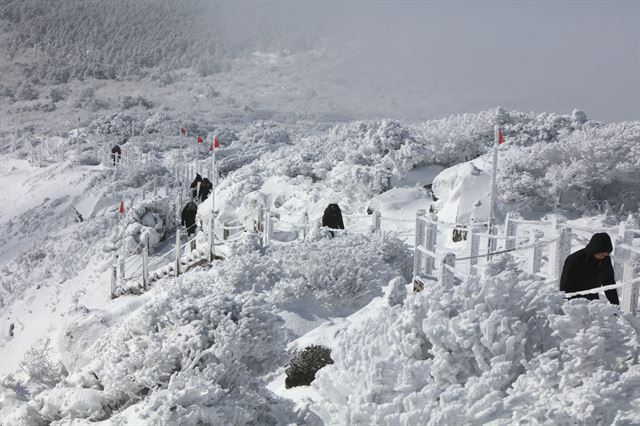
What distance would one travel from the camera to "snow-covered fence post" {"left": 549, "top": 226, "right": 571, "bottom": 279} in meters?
9.20

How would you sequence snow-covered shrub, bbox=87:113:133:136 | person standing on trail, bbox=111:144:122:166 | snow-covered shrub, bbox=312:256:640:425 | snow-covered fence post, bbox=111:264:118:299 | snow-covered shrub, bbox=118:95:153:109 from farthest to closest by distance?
snow-covered shrub, bbox=118:95:153:109 → snow-covered shrub, bbox=87:113:133:136 → person standing on trail, bbox=111:144:122:166 → snow-covered fence post, bbox=111:264:118:299 → snow-covered shrub, bbox=312:256:640:425

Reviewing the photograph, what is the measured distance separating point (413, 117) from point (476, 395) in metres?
59.0

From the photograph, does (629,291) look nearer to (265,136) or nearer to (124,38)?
(265,136)

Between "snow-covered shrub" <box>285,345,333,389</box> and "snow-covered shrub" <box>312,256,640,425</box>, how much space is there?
2.26 metres

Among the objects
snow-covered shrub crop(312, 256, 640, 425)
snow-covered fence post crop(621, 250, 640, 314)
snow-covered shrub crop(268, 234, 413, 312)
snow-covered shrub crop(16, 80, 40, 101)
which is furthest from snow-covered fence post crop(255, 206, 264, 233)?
snow-covered shrub crop(16, 80, 40, 101)

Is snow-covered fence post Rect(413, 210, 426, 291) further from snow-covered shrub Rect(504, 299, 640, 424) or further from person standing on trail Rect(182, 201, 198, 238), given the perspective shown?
person standing on trail Rect(182, 201, 198, 238)

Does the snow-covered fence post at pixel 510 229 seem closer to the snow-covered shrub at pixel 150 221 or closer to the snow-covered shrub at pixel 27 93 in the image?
the snow-covered shrub at pixel 150 221

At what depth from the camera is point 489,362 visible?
5.57 metres

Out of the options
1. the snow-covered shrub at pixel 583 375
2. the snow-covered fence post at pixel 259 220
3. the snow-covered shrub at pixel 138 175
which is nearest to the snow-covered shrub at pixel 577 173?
the snow-covered fence post at pixel 259 220

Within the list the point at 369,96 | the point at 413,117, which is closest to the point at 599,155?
the point at 413,117

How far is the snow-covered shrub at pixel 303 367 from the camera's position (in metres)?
8.52

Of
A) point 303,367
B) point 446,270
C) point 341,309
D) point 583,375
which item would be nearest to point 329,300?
point 341,309

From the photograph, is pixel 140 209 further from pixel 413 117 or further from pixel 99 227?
pixel 413 117

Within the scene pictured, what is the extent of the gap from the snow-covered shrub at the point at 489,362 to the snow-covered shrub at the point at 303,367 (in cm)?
226
